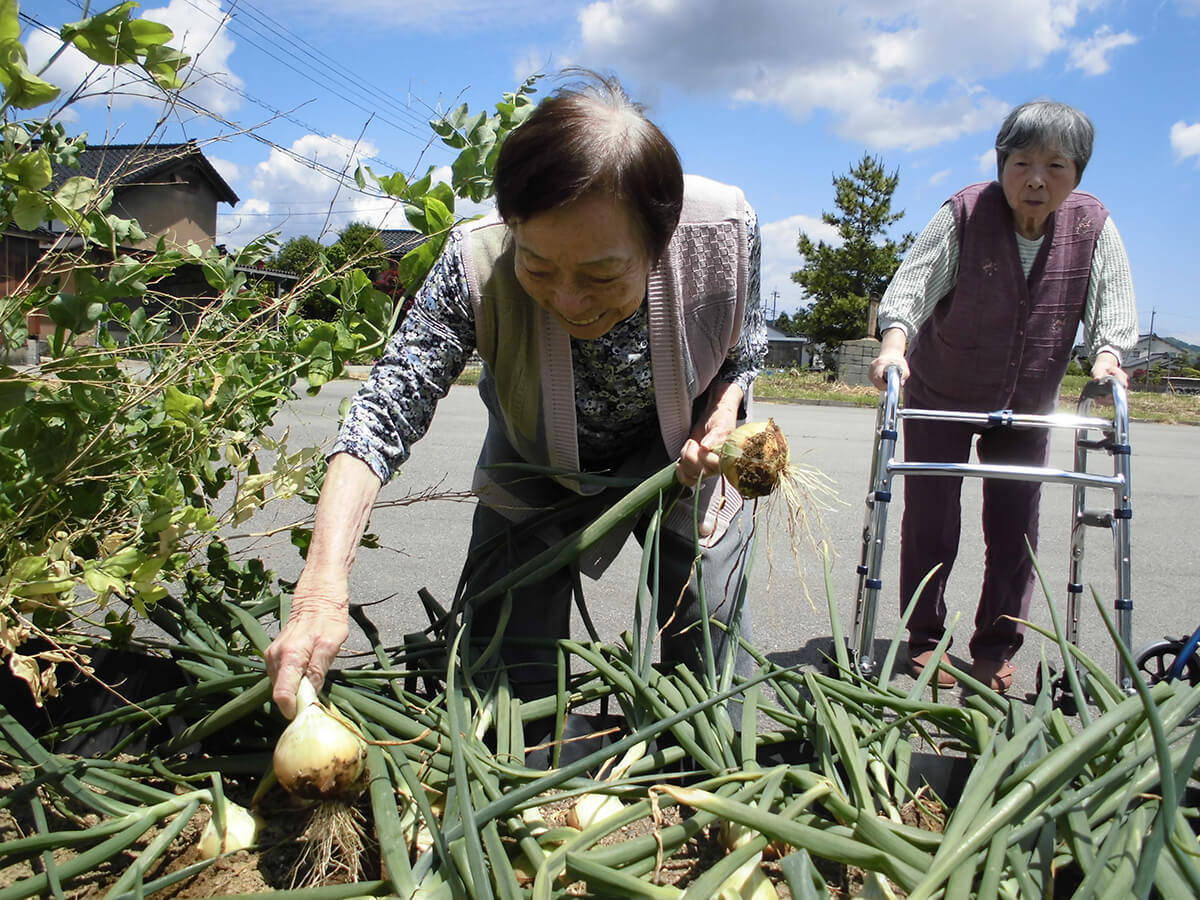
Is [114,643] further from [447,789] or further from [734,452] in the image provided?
[734,452]

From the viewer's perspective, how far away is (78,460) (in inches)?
60.3

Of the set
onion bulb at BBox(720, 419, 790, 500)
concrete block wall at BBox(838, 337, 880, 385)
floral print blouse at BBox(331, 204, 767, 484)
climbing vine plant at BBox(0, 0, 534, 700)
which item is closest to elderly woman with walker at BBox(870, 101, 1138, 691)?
floral print blouse at BBox(331, 204, 767, 484)

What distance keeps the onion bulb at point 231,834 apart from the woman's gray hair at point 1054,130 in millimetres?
2823

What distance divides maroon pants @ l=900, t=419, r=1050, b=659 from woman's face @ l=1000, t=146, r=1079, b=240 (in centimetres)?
74

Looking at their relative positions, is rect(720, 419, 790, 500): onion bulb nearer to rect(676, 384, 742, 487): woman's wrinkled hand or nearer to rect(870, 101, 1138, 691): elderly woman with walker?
rect(676, 384, 742, 487): woman's wrinkled hand

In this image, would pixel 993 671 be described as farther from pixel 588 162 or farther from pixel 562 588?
pixel 588 162

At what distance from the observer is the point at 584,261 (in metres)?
1.58

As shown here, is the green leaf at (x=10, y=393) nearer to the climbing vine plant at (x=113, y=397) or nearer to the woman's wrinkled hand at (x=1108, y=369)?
the climbing vine plant at (x=113, y=397)

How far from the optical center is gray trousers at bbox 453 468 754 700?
177 centimetres

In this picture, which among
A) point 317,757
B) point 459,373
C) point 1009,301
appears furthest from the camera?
point 1009,301

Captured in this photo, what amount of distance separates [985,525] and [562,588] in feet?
6.86

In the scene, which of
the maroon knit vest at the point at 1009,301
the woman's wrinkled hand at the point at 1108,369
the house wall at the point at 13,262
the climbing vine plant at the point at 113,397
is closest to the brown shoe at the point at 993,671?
the maroon knit vest at the point at 1009,301

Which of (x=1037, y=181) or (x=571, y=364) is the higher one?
(x=1037, y=181)

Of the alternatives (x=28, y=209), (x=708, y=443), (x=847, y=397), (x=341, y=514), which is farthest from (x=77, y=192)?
(x=847, y=397)
